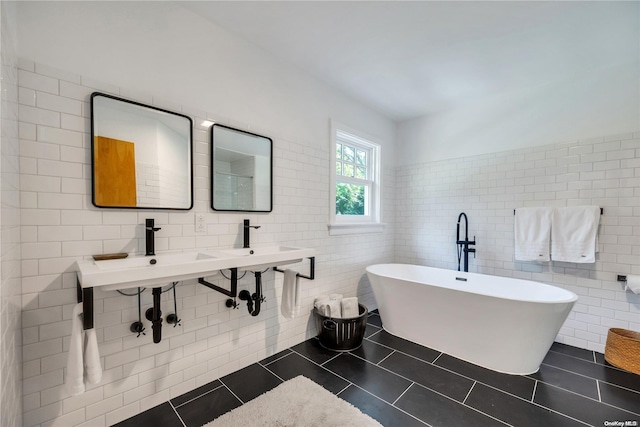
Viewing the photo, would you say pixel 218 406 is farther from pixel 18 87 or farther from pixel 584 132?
pixel 584 132

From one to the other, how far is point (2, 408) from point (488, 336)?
289 cm

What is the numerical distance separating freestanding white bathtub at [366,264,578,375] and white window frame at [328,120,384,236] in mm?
619

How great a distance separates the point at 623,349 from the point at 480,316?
1.19 metres

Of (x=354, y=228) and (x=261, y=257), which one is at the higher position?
(x=354, y=228)

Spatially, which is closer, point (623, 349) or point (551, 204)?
point (623, 349)

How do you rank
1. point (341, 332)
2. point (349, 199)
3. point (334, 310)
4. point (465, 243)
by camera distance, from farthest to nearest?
point (349, 199) < point (465, 243) < point (334, 310) < point (341, 332)

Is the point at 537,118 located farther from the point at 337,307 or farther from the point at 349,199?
the point at 337,307

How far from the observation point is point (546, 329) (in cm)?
214

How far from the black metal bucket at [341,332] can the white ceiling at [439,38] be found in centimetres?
240

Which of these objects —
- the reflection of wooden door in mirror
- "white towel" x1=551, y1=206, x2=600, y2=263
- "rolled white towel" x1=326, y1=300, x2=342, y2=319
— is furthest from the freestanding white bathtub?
the reflection of wooden door in mirror

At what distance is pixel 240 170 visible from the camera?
89.2 inches

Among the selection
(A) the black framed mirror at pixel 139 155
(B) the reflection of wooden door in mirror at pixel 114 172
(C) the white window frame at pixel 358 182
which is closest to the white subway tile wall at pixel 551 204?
(C) the white window frame at pixel 358 182

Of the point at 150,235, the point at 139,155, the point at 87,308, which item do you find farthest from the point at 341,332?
the point at 139,155

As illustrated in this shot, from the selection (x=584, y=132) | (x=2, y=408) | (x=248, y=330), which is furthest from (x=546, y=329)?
(x=2, y=408)
